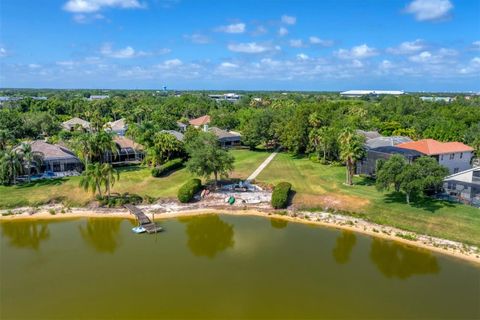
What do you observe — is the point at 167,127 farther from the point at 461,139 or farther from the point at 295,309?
the point at 295,309

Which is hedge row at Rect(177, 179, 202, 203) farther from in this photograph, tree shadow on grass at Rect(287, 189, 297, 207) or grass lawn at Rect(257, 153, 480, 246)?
tree shadow on grass at Rect(287, 189, 297, 207)

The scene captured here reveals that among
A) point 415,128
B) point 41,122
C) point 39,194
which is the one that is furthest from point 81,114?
point 415,128

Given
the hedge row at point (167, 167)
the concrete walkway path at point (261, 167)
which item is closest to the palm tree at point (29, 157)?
the hedge row at point (167, 167)

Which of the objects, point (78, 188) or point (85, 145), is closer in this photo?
point (78, 188)

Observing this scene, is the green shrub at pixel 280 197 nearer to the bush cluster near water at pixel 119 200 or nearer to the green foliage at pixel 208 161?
the green foliage at pixel 208 161

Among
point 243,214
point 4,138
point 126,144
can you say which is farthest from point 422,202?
point 4,138

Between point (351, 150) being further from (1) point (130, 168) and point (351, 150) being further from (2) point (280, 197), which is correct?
(1) point (130, 168)
